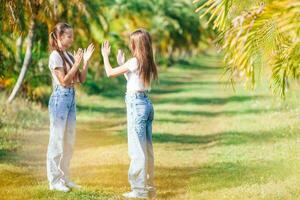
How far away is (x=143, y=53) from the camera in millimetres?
9734

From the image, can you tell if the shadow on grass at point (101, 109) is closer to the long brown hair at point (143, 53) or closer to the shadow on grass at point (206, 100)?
the shadow on grass at point (206, 100)

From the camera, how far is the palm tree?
24.1 feet

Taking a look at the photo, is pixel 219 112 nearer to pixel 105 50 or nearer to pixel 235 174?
pixel 235 174

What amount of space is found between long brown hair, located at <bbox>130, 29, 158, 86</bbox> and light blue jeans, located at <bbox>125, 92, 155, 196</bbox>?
25 centimetres

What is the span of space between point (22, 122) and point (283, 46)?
11.5 m

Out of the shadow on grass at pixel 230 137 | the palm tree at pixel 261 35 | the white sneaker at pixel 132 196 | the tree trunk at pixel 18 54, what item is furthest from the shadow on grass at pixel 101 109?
the palm tree at pixel 261 35

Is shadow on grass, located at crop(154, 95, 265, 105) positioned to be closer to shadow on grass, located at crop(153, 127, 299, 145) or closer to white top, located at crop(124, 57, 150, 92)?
shadow on grass, located at crop(153, 127, 299, 145)

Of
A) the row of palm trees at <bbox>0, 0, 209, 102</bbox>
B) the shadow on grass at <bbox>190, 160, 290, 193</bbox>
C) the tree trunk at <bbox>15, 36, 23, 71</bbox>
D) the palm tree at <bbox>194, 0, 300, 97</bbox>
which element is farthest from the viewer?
the tree trunk at <bbox>15, 36, 23, 71</bbox>

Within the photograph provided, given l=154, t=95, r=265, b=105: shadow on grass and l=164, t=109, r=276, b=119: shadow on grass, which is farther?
l=154, t=95, r=265, b=105: shadow on grass

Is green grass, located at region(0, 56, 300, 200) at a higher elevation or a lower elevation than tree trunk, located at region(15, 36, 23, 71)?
lower

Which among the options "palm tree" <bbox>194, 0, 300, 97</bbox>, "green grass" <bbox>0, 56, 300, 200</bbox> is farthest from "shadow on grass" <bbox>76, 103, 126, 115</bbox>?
"palm tree" <bbox>194, 0, 300, 97</bbox>

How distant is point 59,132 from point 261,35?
10.4ft

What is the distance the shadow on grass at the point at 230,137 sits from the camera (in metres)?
16.6

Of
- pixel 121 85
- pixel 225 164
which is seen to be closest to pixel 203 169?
pixel 225 164
